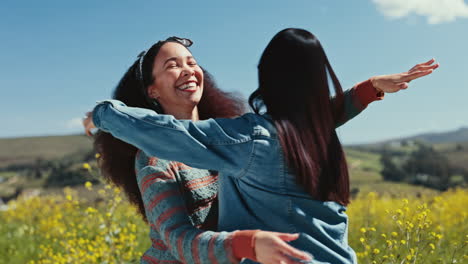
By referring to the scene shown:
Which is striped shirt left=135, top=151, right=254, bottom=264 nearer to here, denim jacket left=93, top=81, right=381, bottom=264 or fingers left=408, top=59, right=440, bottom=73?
denim jacket left=93, top=81, right=381, bottom=264

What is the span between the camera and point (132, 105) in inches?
88.7

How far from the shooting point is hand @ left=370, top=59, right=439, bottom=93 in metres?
1.86

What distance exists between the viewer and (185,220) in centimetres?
162

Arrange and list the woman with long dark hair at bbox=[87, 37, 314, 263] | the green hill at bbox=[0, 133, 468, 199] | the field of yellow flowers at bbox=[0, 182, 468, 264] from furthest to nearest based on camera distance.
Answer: the green hill at bbox=[0, 133, 468, 199], the field of yellow flowers at bbox=[0, 182, 468, 264], the woman with long dark hair at bbox=[87, 37, 314, 263]

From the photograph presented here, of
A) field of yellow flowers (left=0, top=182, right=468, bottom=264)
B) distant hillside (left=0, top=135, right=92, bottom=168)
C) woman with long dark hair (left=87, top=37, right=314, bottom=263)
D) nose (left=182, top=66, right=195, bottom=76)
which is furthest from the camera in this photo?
distant hillside (left=0, top=135, right=92, bottom=168)

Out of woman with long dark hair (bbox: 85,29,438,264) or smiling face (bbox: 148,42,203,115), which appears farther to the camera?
smiling face (bbox: 148,42,203,115)

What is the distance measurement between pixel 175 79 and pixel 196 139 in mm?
740

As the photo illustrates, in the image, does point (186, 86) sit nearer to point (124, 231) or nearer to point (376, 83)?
point (376, 83)

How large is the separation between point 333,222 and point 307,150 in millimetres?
314

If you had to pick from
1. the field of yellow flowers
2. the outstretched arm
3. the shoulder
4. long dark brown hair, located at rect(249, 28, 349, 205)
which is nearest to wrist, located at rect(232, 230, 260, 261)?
long dark brown hair, located at rect(249, 28, 349, 205)

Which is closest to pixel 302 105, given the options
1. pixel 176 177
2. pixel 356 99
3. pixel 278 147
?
pixel 278 147

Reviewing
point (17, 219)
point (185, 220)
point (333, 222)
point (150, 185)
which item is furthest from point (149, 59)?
point (17, 219)

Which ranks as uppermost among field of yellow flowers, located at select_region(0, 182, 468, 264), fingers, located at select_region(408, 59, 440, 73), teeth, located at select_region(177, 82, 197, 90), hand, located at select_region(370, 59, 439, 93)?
fingers, located at select_region(408, 59, 440, 73)

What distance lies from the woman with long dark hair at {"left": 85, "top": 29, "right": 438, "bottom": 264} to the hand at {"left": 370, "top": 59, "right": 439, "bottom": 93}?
49cm
